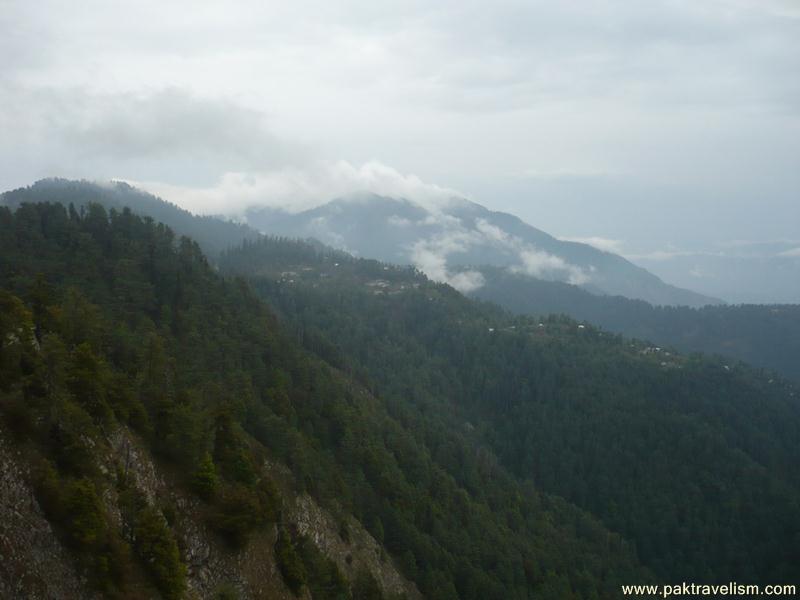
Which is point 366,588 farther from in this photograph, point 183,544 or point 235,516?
point 183,544

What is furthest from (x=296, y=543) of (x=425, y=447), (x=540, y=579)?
(x=425, y=447)

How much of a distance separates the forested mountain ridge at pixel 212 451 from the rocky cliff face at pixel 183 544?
280mm

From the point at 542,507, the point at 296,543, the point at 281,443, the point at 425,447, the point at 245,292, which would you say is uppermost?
the point at 245,292

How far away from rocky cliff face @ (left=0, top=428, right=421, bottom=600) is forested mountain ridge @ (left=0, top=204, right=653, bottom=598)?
0.28 m

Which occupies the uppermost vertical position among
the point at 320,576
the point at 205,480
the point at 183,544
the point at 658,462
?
the point at 205,480

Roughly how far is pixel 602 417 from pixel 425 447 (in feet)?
289

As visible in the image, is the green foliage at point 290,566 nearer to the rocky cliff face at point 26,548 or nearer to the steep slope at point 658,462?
the rocky cliff face at point 26,548

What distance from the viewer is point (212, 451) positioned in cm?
4744

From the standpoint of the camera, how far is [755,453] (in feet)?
577

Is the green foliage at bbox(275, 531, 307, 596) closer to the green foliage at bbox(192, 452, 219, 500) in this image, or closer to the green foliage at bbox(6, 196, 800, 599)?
the green foliage at bbox(6, 196, 800, 599)

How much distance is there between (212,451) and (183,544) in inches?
406

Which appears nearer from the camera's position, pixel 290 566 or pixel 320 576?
pixel 290 566

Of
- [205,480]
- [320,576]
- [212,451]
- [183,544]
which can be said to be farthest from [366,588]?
[183,544]

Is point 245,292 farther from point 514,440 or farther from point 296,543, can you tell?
point 514,440
